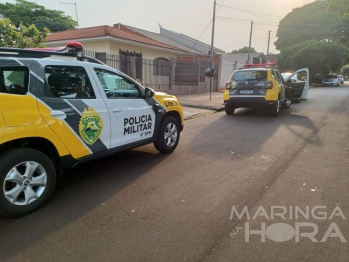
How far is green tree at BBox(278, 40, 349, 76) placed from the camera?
3073 centimetres

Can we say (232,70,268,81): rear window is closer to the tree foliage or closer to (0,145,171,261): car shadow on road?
(0,145,171,261): car shadow on road

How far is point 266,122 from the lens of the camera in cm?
850

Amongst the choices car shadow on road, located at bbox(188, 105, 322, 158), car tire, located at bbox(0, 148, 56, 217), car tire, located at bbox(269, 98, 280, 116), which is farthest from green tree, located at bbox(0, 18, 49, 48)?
car tire, located at bbox(269, 98, 280, 116)

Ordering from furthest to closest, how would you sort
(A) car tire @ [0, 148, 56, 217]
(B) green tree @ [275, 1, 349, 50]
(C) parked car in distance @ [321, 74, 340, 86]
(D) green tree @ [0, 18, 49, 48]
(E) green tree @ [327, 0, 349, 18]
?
(B) green tree @ [275, 1, 349, 50] → (C) parked car in distance @ [321, 74, 340, 86] → (E) green tree @ [327, 0, 349, 18] → (D) green tree @ [0, 18, 49, 48] → (A) car tire @ [0, 148, 56, 217]

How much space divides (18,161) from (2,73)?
3.10 ft

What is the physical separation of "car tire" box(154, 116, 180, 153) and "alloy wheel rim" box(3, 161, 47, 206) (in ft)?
7.52

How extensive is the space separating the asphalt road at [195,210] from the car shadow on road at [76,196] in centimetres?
1

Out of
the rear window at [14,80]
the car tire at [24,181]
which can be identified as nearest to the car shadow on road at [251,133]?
the car tire at [24,181]

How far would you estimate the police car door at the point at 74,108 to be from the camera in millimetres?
3189

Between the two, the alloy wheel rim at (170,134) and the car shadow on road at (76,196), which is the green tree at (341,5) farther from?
the car shadow on road at (76,196)

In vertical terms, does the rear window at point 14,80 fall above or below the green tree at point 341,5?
below

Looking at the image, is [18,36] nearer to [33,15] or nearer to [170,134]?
[170,134]

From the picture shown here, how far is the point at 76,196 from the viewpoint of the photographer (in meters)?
3.49

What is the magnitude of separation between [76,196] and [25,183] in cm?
69
